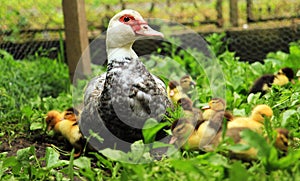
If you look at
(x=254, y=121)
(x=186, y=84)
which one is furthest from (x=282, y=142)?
(x=186, y=84)

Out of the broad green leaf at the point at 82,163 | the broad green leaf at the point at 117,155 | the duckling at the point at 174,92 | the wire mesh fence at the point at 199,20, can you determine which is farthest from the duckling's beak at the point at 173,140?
the wire mesh fence at the point at 199,20

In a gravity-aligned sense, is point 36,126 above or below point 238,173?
below

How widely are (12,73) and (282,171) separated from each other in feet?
8.67

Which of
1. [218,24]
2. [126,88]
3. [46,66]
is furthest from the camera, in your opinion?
[218,24]

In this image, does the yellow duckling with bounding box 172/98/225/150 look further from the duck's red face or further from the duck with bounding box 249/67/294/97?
the duck with bounding box 249/67/294/97

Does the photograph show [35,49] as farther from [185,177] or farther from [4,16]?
[185,177]

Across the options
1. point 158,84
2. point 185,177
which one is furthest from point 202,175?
point 158,84

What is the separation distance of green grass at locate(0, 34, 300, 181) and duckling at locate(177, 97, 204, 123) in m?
0.26

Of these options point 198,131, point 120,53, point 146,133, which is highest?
point 120,53

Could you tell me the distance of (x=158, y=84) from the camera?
3.00 metres

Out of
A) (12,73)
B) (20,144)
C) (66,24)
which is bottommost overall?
(20,144)

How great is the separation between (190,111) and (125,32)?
55cm

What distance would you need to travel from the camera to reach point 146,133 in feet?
7.36

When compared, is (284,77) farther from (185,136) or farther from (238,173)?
(238,173)
